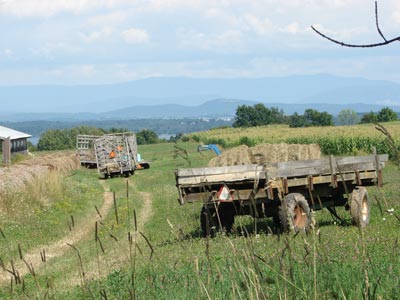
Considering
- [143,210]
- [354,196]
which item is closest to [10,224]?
[143,210]

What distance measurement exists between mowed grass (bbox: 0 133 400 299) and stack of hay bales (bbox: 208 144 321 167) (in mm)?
1391

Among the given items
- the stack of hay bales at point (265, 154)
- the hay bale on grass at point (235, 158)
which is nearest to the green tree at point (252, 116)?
the stack of hay bales at point (265, 154)

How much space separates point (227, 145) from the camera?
3319 inches

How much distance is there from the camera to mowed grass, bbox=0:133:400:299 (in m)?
4.26

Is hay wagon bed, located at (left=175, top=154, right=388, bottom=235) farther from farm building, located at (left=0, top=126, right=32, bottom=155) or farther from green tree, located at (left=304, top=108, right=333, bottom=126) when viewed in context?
green tree, located at (left=304, top=108, right=333, bottom=126)

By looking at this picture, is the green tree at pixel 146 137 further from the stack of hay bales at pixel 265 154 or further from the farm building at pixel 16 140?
the stack of hay bales at pixel 265 154

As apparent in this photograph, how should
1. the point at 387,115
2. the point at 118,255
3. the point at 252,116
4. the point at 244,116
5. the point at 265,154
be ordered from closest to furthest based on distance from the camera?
the point at 118,255
the point at 265,154
the point at 387,115
the point at 244,116
the point at 252,116

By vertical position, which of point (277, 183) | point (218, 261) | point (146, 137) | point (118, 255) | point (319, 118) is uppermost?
point (277, 183)

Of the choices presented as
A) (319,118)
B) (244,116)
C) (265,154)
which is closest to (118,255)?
(265,154)

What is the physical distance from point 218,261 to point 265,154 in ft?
22.4

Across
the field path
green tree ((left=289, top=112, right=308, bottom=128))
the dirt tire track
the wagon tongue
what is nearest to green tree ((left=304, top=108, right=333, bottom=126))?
green tree ((left=289, top=112, right=308, bottom=128))

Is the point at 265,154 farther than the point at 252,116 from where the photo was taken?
No

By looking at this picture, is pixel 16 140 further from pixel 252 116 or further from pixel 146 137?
pixel 252 116

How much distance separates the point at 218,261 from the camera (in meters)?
11.1
